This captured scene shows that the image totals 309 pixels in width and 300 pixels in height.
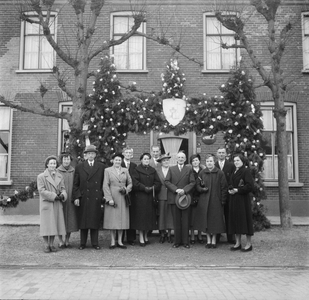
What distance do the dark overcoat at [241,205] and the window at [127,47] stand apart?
7809 mm

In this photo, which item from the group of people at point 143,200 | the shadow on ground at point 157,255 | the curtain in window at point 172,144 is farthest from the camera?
the curtain in window at point 172,144

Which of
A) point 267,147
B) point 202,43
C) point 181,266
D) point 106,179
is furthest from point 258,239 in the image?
point 202,43

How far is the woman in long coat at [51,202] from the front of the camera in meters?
7.06

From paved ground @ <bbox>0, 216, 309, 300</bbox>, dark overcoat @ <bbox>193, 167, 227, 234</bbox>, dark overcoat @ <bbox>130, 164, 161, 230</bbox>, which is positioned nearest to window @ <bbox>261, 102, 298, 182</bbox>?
paved ground @ <bbox>0, 216, 309, 300</bbox>

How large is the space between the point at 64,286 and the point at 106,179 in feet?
9.00

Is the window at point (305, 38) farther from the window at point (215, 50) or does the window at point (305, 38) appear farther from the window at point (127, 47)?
the window at point (127, 47)

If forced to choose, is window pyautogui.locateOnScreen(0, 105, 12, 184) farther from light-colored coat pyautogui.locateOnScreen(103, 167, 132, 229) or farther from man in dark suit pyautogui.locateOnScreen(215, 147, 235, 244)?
man in dark suit pyautogui.locateOnScreen(215, 147, 235, 244)

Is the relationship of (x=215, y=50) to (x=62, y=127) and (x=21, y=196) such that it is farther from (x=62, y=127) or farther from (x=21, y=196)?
(x=21, y=196)

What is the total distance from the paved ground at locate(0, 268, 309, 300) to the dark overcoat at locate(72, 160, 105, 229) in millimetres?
1380

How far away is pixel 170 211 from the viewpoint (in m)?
7.84

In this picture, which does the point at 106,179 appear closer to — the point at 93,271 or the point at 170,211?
the point at 170,211

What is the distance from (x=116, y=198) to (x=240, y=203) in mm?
2430

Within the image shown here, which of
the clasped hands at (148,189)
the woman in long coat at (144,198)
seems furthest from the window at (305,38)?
the clasped hands at (148,189)

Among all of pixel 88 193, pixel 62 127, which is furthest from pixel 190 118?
pixel 62 127
